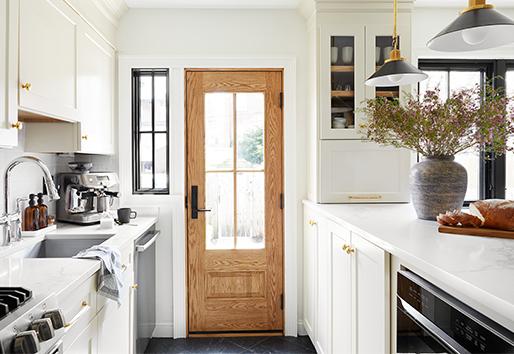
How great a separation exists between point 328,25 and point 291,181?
1128 millimetres

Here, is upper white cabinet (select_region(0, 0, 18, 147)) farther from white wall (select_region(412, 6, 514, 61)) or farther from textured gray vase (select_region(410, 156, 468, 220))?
white wall (select_region(412, 6, 514, 61))

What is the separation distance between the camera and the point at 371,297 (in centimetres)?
157

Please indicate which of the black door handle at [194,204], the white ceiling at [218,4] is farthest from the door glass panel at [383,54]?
the black door handle at [194,204]

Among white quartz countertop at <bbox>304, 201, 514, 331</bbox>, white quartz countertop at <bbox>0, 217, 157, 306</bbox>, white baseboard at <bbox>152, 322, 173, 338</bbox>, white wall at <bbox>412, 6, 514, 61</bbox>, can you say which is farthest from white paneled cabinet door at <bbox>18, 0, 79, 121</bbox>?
white wall at <bbox>412, 6, 514, 61</bbox>

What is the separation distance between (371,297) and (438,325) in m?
0.53

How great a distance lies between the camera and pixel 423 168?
5.72 ft

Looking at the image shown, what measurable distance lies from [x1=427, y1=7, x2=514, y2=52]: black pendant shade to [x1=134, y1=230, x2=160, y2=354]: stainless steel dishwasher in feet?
6.16

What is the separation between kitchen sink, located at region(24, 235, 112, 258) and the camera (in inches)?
80.4

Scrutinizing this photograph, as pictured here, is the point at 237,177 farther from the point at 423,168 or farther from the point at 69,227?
the point at 423,168

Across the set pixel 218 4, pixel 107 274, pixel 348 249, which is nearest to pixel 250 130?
pixel 218 4

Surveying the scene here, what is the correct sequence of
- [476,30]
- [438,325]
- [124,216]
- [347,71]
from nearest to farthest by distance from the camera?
[438,325], [476,30], [124,216], [347,71]

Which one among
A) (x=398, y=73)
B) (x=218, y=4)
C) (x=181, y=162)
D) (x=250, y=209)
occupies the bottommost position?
(x=250, y=209)

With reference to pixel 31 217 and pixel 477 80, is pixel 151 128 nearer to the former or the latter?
pixel 31 217

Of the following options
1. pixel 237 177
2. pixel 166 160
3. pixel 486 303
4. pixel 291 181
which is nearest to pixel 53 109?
pixel 166 160
